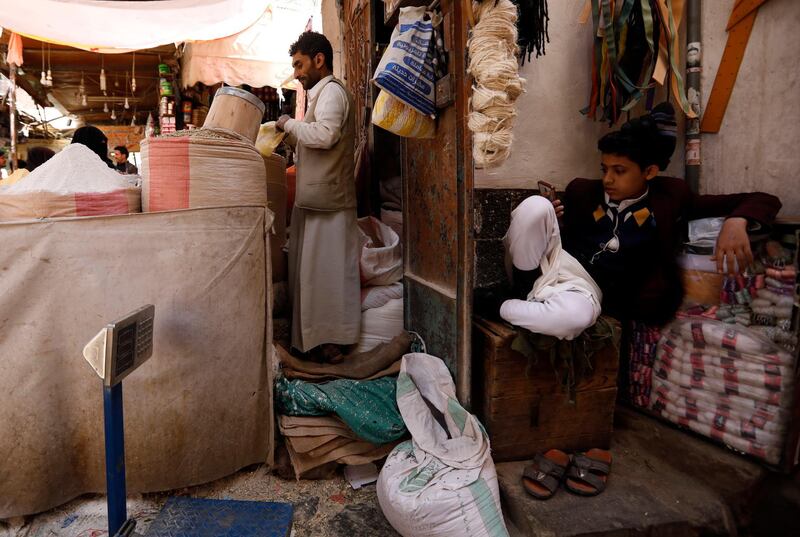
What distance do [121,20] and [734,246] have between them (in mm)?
5521

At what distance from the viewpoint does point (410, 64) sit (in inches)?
77.9

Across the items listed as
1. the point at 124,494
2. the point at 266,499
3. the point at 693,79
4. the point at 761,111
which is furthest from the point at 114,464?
the point at 761,111

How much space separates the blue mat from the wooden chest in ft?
3.15

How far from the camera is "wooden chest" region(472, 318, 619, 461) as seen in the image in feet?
6.52

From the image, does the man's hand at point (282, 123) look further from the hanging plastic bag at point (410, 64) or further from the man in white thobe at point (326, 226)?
the hanging plastic bag at point (410, 64)

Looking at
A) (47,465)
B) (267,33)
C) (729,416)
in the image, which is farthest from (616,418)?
(267,33)

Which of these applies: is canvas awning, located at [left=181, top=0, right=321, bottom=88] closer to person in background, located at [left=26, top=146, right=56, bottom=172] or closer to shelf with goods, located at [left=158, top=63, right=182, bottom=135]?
shelf with goods, located at [left=158, top=63, right=182, bottom=135]

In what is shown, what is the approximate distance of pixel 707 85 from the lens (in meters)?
2.64

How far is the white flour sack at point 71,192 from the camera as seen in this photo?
172 centimetres

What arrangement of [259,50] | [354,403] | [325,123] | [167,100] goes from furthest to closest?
[167,100], [259,50], [325,123], [354,403]

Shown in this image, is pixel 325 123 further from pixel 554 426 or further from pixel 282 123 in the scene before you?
pixel 554 426

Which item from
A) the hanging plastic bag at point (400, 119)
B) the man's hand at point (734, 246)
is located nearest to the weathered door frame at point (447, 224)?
the hanging plastic bag at point (400, 119)

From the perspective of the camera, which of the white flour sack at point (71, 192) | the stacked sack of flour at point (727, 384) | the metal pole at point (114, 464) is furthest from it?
the stacked sack of flour at point (727, 384)

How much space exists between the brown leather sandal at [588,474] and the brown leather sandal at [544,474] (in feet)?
0.13
